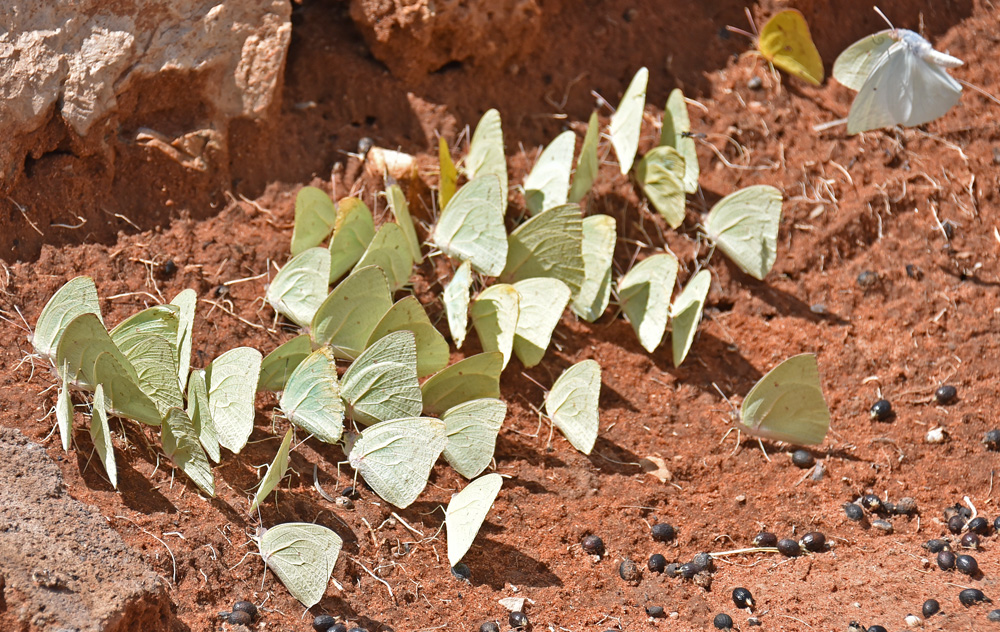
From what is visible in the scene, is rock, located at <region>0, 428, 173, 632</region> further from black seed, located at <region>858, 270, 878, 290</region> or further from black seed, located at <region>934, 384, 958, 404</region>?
black seed, located at <region>858, 270, 878, 290</region>

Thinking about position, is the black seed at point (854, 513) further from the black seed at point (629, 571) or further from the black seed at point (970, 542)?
the black seed at point (629, 571)

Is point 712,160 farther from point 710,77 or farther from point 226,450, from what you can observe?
point 226,450

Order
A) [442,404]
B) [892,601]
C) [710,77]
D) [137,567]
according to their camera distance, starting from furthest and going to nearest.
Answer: [710,77] → [442,404] → [892,601] → [137,567]

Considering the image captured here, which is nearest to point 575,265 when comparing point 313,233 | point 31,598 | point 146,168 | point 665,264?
point 665,264

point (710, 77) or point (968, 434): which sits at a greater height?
point (710, 77)

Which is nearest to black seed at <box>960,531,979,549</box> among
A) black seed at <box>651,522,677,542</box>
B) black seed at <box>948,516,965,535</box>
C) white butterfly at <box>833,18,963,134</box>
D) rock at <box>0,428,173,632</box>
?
black seed at <box>948,516,965,535</box>

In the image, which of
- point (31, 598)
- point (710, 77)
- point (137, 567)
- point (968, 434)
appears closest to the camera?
point (31, 598)

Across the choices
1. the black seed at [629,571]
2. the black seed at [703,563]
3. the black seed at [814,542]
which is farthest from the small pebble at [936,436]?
the black seed at [629,571]
